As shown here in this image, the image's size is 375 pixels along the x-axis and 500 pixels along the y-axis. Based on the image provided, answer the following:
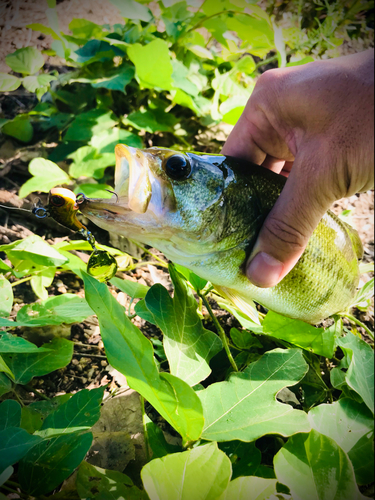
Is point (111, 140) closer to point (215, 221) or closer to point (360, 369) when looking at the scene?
point (215, 221)

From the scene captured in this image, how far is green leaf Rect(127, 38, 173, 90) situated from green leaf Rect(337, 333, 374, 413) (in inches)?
68.3

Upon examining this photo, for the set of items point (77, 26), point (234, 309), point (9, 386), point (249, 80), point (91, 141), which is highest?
point (77, 26)

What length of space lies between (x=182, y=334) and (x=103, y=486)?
0.49 meters

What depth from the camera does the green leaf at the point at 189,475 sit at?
81 cm

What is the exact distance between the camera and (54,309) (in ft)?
4.37

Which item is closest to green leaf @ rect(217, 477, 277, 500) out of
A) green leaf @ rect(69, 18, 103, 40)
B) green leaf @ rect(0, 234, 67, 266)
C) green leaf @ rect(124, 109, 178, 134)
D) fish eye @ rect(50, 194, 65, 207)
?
fish eye @ rect(50, 194, 65, 207)

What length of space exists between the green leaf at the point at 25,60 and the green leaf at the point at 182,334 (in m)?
1.78

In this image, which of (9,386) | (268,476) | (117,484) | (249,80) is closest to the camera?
(117,484)

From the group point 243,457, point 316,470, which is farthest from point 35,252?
point 316,470

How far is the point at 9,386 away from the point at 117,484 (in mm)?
538

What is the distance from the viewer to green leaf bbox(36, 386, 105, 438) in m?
0.99

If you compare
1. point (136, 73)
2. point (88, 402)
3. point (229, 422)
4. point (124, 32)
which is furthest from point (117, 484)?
point (124, 32)

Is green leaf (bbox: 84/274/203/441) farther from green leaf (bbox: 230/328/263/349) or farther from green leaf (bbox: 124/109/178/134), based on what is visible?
green leaf (bbox: 124/109/178/134)

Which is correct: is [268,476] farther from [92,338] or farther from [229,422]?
[92,338]
